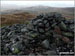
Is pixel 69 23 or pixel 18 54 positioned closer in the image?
pixel 18 54

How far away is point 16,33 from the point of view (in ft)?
32.1

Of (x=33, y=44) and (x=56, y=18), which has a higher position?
(x=56, y=18)

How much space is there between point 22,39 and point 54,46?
1.71m

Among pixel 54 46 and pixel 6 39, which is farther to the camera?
pixel 6 39

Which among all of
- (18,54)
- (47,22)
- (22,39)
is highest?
(47,22)

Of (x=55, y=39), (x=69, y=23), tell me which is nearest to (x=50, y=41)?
(x=55, y=39)

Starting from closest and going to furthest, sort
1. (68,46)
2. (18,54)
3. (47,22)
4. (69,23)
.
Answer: (18,54) → (68,46) → (47,22) → (69,23)

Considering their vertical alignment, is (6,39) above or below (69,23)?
below

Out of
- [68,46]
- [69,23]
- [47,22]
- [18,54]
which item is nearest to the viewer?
[18,54]

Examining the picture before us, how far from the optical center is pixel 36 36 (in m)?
8.84

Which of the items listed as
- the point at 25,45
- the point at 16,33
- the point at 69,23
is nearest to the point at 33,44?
the point at 25,45

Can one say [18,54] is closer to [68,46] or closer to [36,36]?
[36,36]

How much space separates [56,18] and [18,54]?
3.09 metres

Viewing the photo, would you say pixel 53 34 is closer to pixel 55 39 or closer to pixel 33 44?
pixel 55 39
